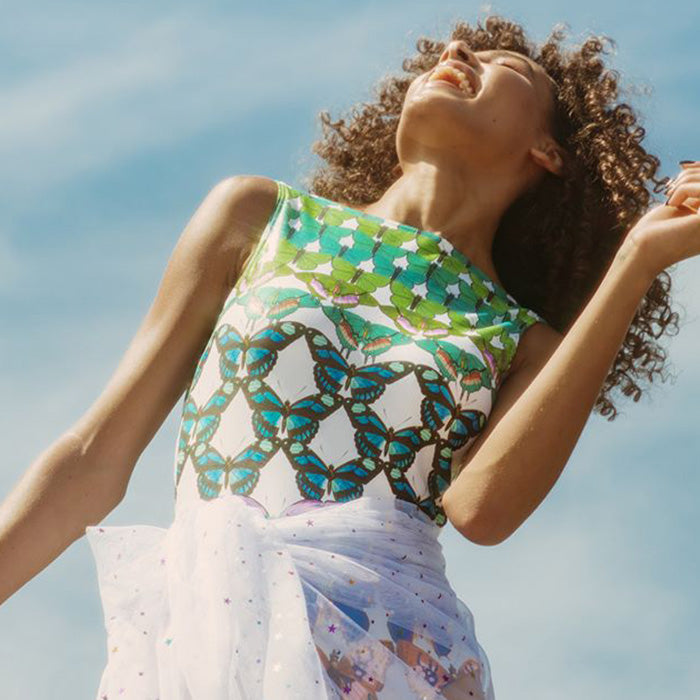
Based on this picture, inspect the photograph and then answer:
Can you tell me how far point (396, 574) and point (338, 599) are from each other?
188mm

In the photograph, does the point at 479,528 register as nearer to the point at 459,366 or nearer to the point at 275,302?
the point at 459,366

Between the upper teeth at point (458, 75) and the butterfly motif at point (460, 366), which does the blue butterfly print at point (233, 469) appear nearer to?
the butterfly motif at point (460, 366)

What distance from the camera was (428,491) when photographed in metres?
3.88

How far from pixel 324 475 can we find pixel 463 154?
47.2 inches

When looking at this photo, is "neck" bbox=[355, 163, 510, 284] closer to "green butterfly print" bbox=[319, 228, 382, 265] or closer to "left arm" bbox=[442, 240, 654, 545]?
"green butterfly print" bbox=[319, 228, 382, 265]

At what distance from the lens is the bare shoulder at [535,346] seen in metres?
4.18

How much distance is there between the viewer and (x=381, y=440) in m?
3.84

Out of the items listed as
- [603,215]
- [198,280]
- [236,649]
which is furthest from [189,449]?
[603,215]

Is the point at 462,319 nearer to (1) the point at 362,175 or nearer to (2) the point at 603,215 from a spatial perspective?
(2) the point at 603,215

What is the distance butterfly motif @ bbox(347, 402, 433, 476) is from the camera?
3.82 meters

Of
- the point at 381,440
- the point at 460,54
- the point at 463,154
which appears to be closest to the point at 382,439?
the point at 381,440

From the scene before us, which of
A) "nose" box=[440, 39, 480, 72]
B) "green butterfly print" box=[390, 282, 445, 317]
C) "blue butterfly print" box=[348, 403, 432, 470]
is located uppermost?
"nose" box=[440, 39, 480, 72]

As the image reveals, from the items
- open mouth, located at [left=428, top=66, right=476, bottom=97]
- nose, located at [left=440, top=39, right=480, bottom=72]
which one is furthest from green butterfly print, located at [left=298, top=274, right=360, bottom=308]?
nose, located at [left=440, top=39, right=480, bottom=72]

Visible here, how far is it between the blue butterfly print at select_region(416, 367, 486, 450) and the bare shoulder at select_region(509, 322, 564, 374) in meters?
0.27
